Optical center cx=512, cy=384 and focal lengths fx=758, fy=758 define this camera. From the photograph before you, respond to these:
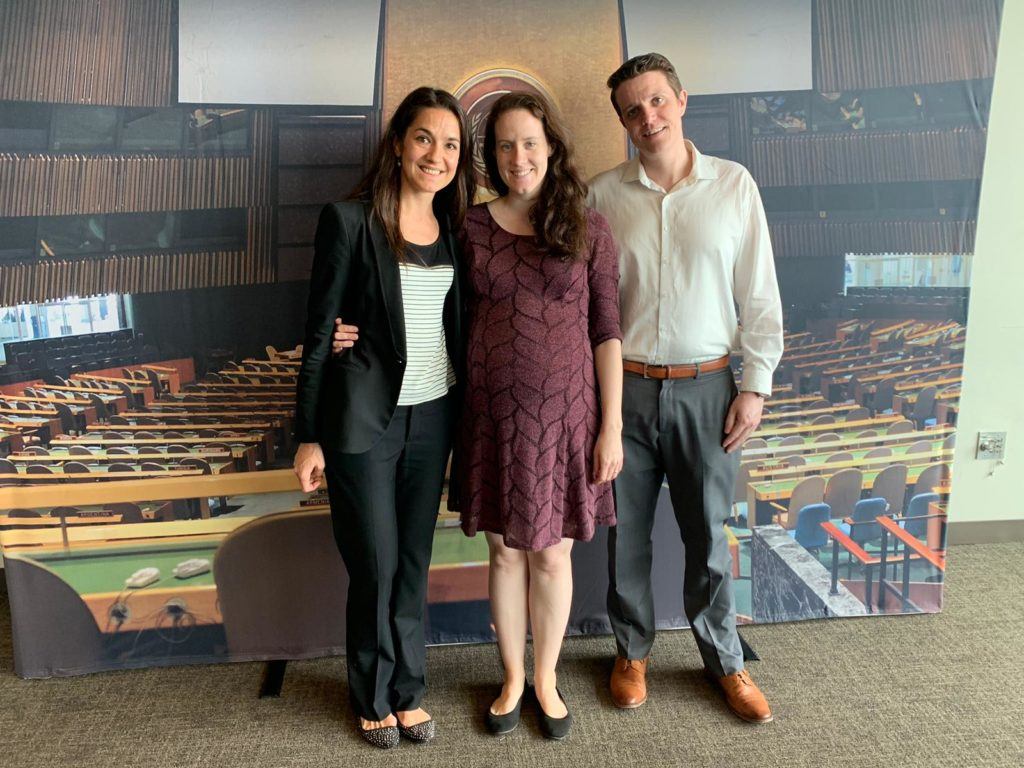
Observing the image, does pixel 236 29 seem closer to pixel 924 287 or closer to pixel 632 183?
pixel 632 183

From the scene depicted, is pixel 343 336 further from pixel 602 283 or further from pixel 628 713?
pixel 628 713

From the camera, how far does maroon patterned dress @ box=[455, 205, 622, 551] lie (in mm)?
1851

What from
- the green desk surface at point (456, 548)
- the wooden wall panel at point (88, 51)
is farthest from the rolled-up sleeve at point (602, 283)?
the wooden wall panel at point (88, 51)

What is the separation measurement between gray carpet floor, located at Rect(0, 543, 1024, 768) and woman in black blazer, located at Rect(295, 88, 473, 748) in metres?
0.29

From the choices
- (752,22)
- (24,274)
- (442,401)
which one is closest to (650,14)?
(752,22)

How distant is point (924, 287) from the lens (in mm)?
2564

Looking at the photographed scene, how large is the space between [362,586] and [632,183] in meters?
1.31

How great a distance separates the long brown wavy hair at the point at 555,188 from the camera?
181 cm

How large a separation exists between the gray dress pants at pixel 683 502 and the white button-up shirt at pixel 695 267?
0.11 m

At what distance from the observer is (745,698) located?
86.1 inches

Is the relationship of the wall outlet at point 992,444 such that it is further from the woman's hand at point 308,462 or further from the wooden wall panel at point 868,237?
the woman's hand at point 308,462

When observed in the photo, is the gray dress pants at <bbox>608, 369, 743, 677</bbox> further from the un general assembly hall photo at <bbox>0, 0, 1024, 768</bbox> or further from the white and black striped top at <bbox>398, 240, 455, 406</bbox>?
the white and black striped top at <bbox>398, 240, 455, 406</bbox>

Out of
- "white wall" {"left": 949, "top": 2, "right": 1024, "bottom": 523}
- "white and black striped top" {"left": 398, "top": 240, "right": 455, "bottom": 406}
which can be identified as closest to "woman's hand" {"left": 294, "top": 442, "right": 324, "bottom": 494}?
"white and black striped top" {"left": 398, "top": 240, "right": 455, "bottom": 406}

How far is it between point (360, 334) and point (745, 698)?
4.93ft
